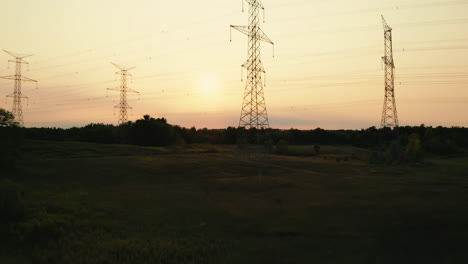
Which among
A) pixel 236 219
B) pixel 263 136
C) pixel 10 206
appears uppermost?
pixel 263 136

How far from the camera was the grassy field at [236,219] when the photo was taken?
2250 centimetres

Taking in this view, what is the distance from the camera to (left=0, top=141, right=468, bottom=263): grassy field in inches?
886

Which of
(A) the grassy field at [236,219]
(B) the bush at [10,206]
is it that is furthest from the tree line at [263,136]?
(B) the bush at [10,206]

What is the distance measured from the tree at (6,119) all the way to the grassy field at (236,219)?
826cm

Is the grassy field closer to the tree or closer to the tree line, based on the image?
the tree

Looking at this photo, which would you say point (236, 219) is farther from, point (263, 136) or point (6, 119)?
point (263, 136)

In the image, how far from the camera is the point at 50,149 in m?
77.9

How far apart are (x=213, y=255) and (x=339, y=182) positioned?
106 ft

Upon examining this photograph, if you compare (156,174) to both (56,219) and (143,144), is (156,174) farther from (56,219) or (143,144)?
(143,144)

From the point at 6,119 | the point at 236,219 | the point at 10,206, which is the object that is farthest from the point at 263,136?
the point at 10,206

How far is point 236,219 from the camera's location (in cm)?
3050

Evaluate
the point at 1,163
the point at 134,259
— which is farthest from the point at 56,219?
the point at 1,163

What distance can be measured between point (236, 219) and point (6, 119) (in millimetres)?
46815

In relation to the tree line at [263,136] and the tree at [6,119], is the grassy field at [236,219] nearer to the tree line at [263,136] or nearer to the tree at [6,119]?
the tree at [6,119]
